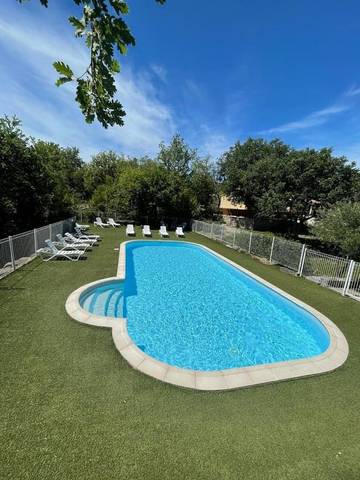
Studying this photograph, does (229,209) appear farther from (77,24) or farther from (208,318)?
(77,24)

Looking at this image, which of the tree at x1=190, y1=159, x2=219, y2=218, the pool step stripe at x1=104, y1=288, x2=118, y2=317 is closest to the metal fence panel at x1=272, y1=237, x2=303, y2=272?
the pool step stripe at x1=104, y1=288, x2=118, y2=317

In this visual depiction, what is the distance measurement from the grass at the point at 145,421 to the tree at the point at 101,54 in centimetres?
333

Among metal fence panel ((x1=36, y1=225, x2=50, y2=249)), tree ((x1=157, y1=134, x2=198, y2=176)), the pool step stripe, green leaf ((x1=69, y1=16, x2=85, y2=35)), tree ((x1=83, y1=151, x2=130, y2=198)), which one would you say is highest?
tree ((x1=157, y1=134, x2=198, y2=176))

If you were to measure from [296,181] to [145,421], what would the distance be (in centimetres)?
2428

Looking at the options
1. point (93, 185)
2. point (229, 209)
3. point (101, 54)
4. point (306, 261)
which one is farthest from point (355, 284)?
point (93, 185)

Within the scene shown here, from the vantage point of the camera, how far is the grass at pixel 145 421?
242 centimetres

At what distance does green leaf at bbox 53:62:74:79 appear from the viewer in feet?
4.85

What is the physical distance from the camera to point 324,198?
2202 cm

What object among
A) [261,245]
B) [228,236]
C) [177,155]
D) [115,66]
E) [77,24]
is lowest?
[228,236]

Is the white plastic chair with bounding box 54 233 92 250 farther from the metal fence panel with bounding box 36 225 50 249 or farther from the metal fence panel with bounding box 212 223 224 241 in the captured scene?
the metal fence panel with bounding box 212 223 224 241

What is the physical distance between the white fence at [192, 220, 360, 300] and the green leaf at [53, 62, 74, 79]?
893 cm

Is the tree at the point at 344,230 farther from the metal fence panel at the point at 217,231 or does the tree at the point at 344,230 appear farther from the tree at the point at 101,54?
the tree at the point at 101,54

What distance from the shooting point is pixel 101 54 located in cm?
174

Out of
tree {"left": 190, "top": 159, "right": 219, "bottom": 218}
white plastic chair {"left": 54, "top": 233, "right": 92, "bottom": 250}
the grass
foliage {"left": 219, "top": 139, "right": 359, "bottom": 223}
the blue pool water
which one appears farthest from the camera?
tree {"left": 190, "top": 159, "right": 219, "bottom": 218}
